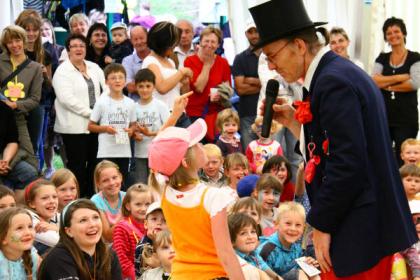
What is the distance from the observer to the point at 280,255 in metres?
6.52

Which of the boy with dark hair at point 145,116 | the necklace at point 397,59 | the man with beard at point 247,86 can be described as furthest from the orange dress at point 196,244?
the necklace at point 397,59

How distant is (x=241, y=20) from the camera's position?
10672mm

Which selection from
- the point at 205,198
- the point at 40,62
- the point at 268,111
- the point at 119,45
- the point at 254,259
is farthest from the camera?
the point at 119,45

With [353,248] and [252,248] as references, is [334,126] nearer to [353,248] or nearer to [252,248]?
[353,248]

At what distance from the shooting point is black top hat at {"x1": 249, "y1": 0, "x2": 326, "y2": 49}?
4.02 metres

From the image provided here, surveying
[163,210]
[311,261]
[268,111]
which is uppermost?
[268,111]

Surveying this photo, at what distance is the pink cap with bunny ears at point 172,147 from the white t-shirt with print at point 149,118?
3.87 meters

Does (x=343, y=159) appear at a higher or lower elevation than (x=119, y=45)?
higher

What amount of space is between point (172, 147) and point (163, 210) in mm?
369

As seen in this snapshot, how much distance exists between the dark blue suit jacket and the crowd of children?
0.87m

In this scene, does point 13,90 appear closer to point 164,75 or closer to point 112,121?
point 112,121

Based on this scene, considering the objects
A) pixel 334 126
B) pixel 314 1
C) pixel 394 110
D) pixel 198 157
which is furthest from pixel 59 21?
pixel 334 126

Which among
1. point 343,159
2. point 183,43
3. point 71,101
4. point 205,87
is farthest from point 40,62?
point 343,159

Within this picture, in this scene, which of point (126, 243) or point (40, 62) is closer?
point (126, 243)
